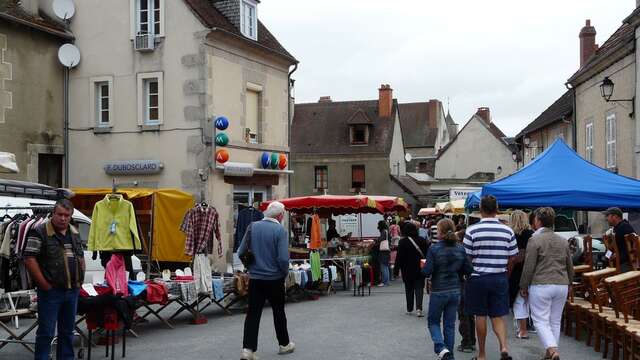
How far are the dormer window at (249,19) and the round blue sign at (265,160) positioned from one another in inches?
146

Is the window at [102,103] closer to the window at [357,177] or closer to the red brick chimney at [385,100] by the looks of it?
the window at [357,177]

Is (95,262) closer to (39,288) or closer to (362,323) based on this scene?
(362,323)

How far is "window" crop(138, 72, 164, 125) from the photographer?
22.0m

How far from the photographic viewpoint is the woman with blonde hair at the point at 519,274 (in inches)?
418

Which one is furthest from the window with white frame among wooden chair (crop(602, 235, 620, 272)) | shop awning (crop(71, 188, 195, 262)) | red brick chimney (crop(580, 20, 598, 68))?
red brick chimney (crop(580, 20, 598, 68))

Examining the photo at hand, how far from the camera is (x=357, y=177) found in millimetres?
49406

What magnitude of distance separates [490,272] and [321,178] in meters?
41.9

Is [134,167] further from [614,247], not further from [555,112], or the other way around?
[555,112]

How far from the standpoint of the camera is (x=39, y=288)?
7648 mm

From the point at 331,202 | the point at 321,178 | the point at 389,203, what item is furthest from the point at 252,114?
the point at 321,178

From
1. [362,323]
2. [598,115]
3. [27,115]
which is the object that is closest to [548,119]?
[598,115]

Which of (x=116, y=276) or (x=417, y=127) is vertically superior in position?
(x=417, y=127)

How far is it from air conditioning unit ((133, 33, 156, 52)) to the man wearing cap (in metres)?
14.5

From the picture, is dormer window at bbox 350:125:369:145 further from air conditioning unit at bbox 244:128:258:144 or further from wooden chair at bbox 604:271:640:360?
wooden chair at bbox 604:271:640:360
